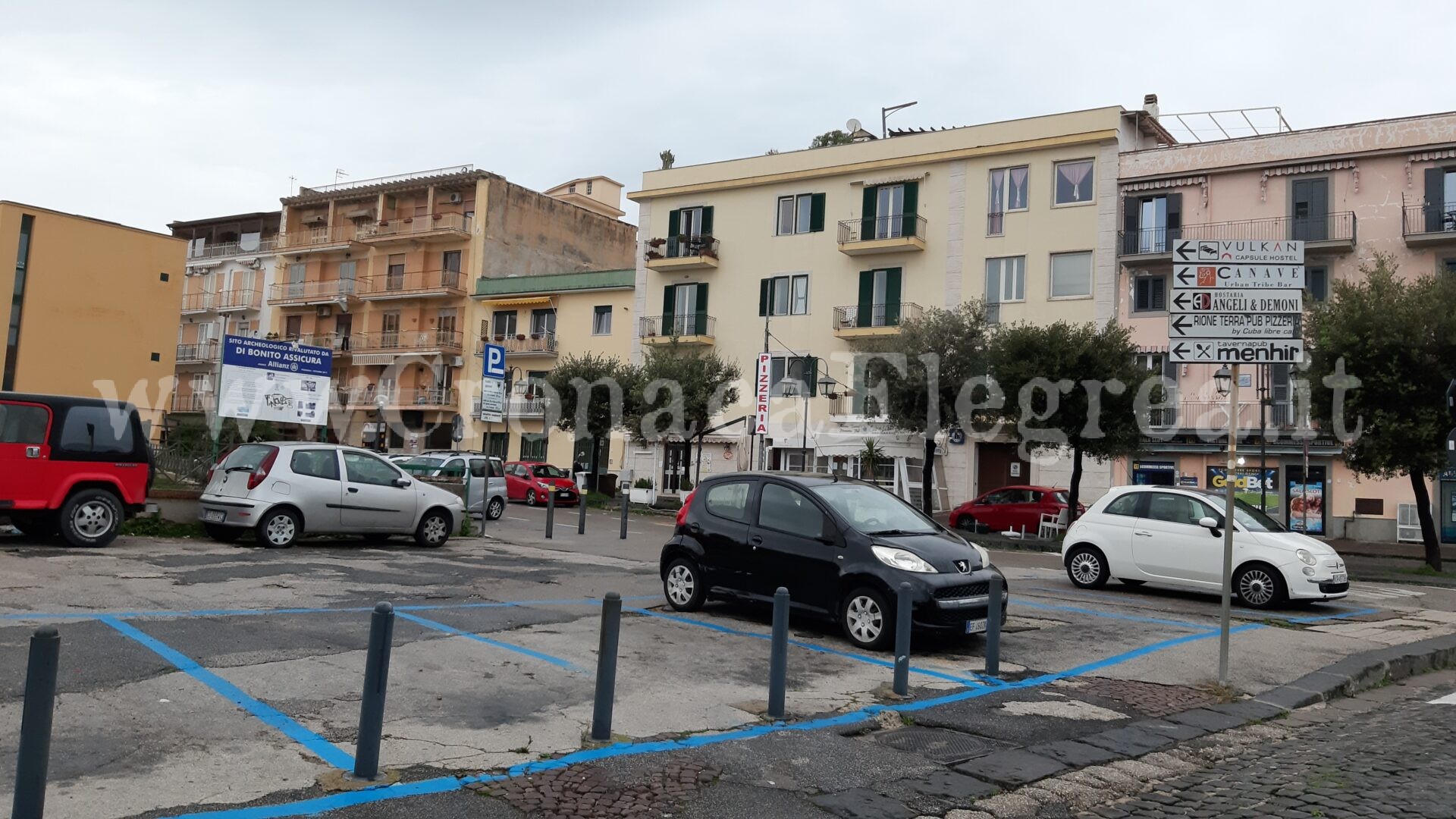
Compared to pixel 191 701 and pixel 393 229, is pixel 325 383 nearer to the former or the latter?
pixel 191 701

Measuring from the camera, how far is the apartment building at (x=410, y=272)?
172 ft

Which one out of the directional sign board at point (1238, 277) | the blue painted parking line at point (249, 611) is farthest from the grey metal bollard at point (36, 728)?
the directional sign board at point (1238, 277)

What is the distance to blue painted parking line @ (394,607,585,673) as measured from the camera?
8109 mm

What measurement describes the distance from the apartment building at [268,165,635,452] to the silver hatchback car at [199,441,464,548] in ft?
115

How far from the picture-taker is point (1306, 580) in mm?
13367

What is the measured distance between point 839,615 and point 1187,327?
149 inches

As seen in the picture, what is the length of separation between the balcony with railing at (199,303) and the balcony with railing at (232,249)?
7.09 ft

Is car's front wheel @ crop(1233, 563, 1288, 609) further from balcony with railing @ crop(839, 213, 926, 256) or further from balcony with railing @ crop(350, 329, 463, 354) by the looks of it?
balcony with railing @ crop(350, 329, 463, 354)

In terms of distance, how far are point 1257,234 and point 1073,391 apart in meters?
10.0

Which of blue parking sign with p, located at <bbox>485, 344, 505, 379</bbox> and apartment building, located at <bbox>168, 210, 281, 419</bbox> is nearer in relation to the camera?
blue parking sign with p, located at <bbox>485, 344, 505, 379</bbox>

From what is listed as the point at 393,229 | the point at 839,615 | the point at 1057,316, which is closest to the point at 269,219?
the point at 393,229

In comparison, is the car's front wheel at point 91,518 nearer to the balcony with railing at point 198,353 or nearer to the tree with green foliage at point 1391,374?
the tree with green foliage at point 1391,374

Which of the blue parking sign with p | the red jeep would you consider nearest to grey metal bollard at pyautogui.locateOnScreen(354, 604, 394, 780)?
the red jeep

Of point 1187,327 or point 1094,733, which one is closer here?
point 1094,733
